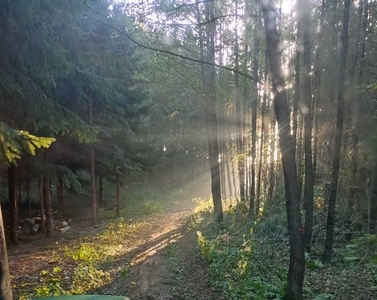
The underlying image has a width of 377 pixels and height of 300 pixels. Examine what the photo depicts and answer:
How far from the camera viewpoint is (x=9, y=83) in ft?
21.2

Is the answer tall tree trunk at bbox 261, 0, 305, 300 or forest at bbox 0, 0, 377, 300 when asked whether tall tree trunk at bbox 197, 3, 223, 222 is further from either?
tall tree trunk at bbox 261, 0, 305, 300

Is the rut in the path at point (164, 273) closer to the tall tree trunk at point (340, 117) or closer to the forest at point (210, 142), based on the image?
the forest at point (210, 142)

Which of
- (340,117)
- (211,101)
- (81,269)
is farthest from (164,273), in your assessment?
(211,101)

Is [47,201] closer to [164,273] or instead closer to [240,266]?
[164,273]

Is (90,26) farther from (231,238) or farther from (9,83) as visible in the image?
(231,238)

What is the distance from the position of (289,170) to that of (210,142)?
29.2 ft

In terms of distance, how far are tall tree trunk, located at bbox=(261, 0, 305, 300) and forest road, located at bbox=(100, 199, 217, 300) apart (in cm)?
192

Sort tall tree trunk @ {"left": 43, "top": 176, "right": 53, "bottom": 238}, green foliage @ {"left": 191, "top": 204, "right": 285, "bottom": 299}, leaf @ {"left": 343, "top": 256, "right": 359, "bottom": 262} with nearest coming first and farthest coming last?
green foliage @ {"left": 191, "top": 204, "right": 285, "bottom": 299}, leaf @ {"left": 343, "top": 256, "right": 359, "bottom": 262}, tall tree trunk @ {"left": 43, "top": 176, "right": 53, "bottom": 238}

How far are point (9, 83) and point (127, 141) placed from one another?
10.6 meters

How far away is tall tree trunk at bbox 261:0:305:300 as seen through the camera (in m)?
4.46

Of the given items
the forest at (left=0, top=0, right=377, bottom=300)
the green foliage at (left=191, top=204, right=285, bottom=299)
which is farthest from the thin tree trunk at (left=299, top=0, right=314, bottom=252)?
the green foliage at (left=191, top=204, right=285, bottom=299)

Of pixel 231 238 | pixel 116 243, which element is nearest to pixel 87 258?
pixel 116 243

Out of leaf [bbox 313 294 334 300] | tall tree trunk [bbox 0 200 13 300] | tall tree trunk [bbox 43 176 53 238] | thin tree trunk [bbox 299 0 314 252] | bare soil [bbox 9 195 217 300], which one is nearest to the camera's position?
tall tree trunk [bbox 0 200 13 300]

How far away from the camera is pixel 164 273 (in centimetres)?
766
